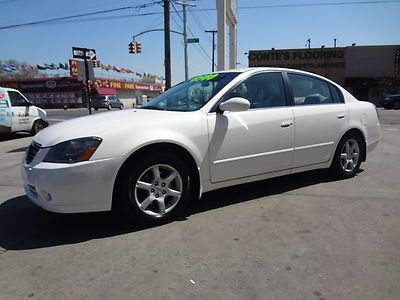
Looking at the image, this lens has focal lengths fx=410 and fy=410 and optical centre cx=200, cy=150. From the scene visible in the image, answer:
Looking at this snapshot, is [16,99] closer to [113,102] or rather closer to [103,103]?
[103,103]

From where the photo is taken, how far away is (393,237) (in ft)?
12.1

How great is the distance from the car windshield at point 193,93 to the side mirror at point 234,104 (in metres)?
0.27

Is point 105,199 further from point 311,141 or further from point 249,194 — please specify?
point 311,141

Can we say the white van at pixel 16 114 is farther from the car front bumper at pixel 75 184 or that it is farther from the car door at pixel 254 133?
the car door at pixel 254 133

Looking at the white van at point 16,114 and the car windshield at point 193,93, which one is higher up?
the car windshield at point 193,93

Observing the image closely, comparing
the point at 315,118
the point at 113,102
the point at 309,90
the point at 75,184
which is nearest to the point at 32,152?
the point at 75,184

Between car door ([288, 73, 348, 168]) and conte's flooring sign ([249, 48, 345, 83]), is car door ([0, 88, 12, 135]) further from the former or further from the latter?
conte's flooring sign ([249, 48, 345, 83])

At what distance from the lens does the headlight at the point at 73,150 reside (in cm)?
363

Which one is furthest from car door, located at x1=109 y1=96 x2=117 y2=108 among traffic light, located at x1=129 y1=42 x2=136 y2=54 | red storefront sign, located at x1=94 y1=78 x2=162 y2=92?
traffic light, located at x1=129 y1=42 x2=136 y2=54

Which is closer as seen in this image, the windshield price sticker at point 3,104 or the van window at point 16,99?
the windshield price sticker at point 3,104

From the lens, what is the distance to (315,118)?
5.19 m

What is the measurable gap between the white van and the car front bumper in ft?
33.1

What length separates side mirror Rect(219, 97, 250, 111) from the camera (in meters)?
4.26

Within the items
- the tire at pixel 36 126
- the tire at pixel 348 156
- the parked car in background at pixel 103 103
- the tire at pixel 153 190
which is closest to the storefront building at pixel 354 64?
the parked car in background at pixel 103 103
